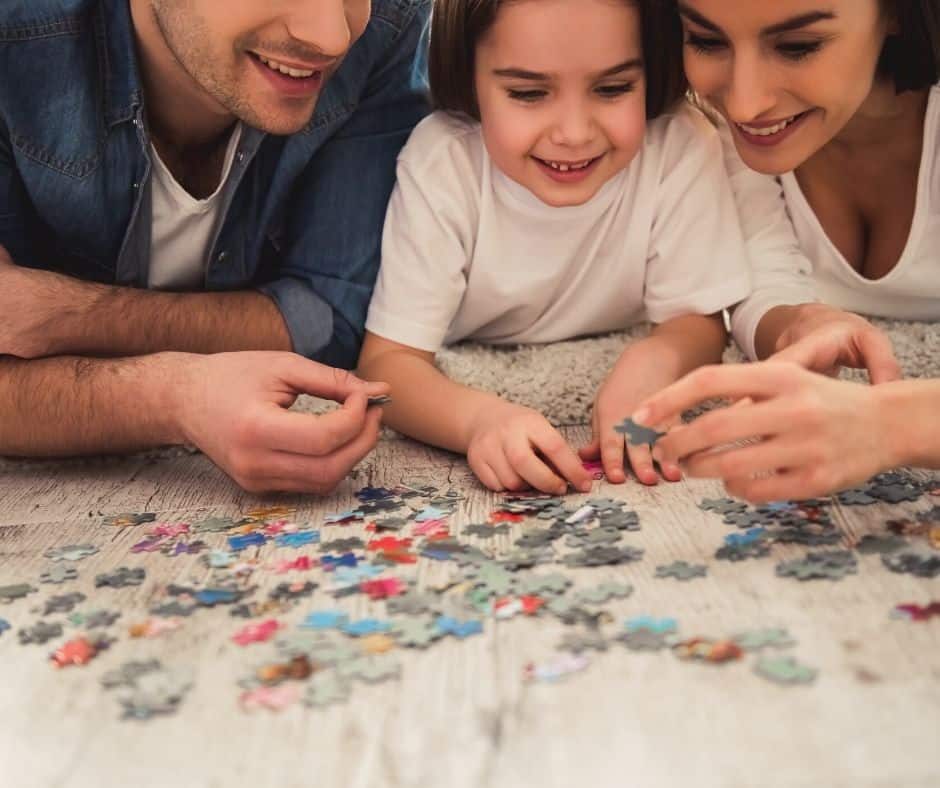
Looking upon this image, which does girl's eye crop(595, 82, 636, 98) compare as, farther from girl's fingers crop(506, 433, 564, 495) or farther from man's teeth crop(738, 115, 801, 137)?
girl's fingers crop(506, 433, 564, 495)

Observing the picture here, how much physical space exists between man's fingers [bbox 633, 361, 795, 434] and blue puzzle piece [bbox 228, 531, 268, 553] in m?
0.55

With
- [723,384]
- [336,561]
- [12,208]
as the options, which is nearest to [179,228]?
[12,208]

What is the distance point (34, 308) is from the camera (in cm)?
191

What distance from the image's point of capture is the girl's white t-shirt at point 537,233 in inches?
81.9

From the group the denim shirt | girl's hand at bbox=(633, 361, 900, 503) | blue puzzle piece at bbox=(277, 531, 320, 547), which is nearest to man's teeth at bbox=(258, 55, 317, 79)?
the denim shirt

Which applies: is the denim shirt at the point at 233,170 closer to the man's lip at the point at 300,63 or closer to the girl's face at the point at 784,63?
the man's lip at the point at 300,63

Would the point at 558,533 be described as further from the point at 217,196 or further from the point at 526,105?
the point at 217,196

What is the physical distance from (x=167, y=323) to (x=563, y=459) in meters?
0.82

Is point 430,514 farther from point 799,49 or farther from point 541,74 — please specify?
point 799,49

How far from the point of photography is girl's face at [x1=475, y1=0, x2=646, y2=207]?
1.84 m

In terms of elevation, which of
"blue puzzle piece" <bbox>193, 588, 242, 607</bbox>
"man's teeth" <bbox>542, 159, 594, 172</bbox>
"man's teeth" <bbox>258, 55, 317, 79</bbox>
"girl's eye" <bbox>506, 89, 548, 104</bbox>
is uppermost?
"man's teeth" <bbox>258, 55, 317, 79</bbox>

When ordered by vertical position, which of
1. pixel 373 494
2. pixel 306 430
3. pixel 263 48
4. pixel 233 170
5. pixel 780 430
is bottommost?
pixel 373 494

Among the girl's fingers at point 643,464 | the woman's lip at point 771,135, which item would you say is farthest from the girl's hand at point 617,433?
the woman's lip at point 771,135

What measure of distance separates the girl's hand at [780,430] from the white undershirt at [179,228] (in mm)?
1068
